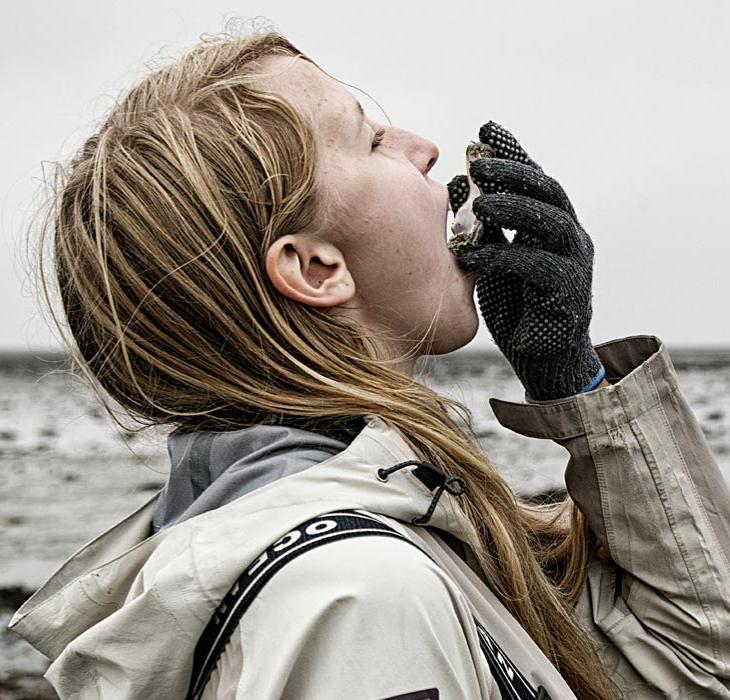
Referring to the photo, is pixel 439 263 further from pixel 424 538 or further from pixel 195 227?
pixel 424 538

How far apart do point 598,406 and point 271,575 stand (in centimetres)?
118

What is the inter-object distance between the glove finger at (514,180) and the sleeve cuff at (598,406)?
1.55ft

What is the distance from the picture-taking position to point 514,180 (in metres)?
2.43

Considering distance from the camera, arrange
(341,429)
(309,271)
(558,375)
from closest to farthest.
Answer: (341,429) < (309,271) < (558,375)

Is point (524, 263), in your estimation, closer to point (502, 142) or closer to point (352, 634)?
point (502, 142)

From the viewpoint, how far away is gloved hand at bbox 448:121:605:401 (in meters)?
2.42

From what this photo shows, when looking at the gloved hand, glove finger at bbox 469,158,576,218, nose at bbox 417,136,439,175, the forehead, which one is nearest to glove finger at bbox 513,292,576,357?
the gloved hand

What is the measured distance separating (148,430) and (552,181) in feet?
3.75

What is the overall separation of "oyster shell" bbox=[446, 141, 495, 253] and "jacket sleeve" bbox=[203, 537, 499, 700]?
106cm

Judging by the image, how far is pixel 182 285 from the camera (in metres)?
2.06

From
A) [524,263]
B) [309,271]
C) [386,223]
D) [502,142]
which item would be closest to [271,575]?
[309,271]

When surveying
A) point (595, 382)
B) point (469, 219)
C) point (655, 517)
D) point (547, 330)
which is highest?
point (469, 219)

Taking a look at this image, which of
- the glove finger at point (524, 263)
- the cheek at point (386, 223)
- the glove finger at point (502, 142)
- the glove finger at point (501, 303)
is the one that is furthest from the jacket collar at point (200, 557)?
the glove finger at point (502, 142)

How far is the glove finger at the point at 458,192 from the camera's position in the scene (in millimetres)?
2549
